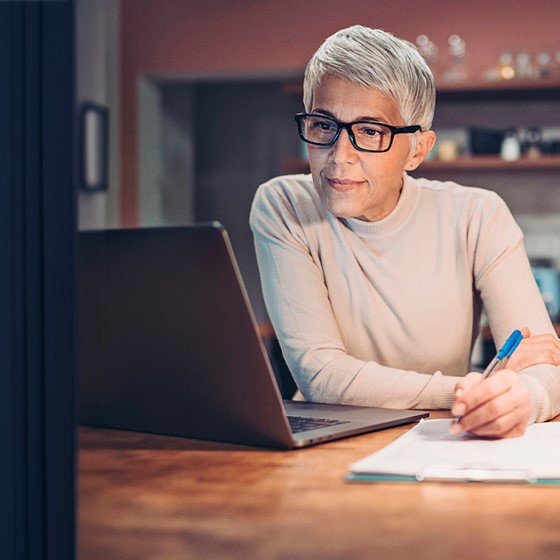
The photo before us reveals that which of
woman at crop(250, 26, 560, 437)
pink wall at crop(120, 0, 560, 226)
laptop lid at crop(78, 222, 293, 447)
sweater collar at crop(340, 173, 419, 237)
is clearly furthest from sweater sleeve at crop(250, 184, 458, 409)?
pink wall at crop(120, 0, 560, 226)

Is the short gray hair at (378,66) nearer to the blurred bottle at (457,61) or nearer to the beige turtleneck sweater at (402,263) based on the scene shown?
the beige turtleneck sweater at (402,263)

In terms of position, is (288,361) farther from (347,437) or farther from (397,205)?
(347,437)

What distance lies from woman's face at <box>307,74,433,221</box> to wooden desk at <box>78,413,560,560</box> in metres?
0.77

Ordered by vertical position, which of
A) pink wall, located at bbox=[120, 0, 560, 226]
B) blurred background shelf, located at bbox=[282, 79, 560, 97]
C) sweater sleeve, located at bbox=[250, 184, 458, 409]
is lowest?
sweater sleeve, located at bbox=[250, 184, 458, 409]

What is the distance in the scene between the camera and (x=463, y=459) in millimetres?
807

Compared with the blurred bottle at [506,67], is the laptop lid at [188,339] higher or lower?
lower

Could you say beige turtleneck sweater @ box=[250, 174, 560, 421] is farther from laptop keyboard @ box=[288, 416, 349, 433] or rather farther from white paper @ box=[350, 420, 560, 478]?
white paper @ box=[350, 420, 560, 478]

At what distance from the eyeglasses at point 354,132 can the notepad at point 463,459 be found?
2.25ft

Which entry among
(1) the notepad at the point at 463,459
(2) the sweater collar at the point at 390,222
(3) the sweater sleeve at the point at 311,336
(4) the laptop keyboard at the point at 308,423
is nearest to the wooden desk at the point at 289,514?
(1) the notepad at the point at 463,459

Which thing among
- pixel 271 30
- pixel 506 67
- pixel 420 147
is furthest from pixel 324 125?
pixel 271 30

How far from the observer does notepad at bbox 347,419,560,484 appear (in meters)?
0.75

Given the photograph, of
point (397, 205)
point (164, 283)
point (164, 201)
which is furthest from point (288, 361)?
point (164, 201)

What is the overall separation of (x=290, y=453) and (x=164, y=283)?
0.22 meters

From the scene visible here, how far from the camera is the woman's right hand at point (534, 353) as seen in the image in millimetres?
1272
